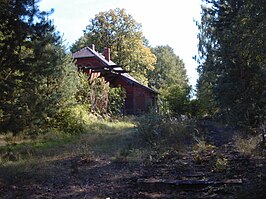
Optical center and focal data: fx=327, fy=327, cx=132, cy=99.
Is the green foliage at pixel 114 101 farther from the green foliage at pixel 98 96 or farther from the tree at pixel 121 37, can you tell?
the tree at pixel 121 37

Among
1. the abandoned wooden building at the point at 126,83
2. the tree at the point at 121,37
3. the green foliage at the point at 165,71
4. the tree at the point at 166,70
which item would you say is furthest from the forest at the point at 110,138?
the green foliage at the point at 165,71

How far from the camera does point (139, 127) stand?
14.2m

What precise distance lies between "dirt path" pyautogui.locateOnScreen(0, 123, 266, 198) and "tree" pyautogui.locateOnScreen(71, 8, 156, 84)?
145 feet

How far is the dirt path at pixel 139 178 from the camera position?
249 inches

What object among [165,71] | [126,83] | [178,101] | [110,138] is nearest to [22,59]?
[110,138]

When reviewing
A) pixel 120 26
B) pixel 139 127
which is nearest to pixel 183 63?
pixel 120 26

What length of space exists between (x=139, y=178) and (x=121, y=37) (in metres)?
47.7

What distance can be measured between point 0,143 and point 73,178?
562cm

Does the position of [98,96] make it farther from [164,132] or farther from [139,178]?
[139,178]

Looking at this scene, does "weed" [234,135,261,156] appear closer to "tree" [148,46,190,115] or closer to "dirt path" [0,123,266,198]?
"dirt path" [0,123,266,198]

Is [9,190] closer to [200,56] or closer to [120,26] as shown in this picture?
[200,56]

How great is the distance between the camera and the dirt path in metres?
6.33

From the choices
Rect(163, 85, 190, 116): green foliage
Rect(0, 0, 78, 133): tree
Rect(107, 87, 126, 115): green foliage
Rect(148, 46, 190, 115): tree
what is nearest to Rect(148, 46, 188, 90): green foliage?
Rect(148, 46, 190, 115): tree

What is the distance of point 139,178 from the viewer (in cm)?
769
